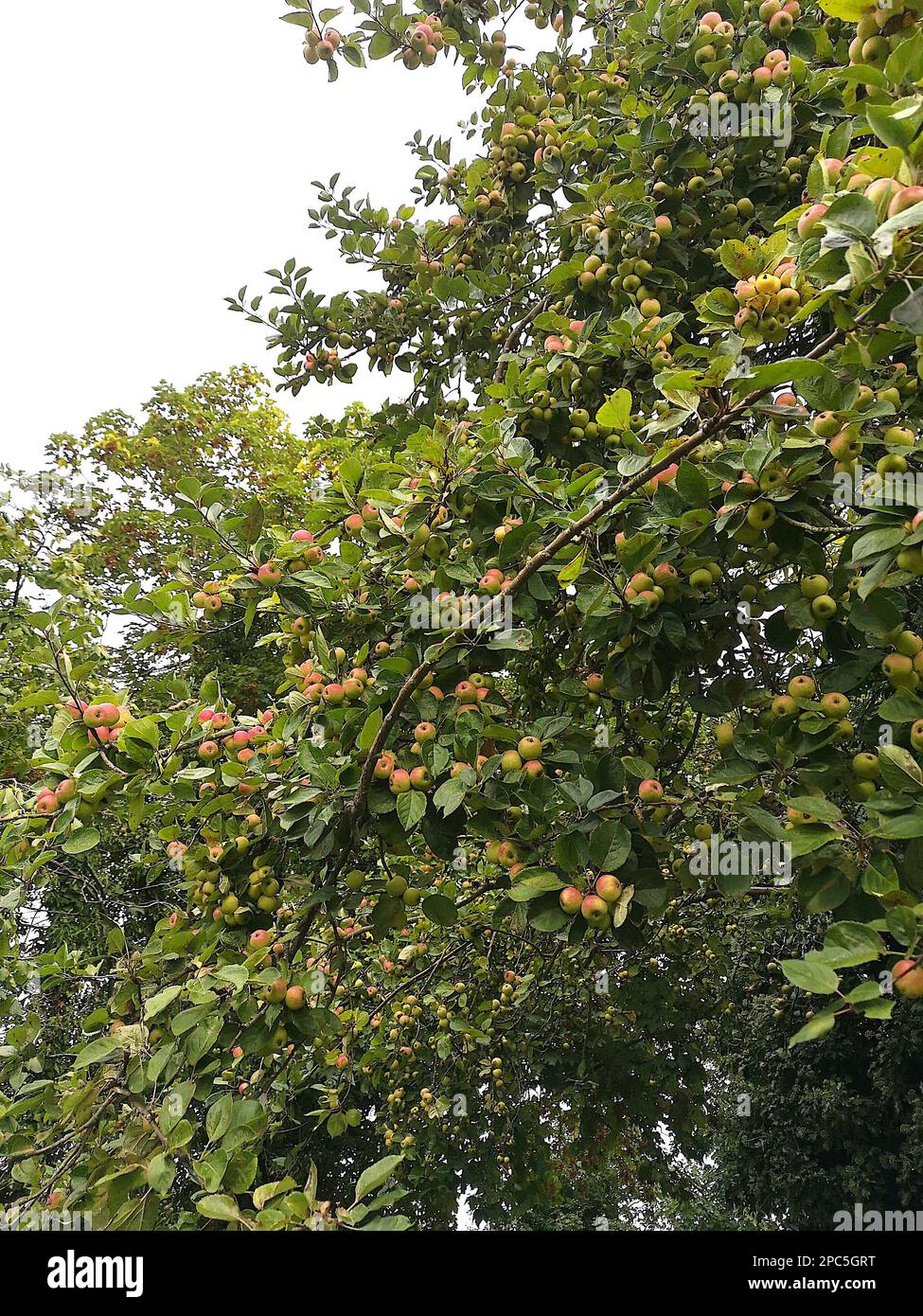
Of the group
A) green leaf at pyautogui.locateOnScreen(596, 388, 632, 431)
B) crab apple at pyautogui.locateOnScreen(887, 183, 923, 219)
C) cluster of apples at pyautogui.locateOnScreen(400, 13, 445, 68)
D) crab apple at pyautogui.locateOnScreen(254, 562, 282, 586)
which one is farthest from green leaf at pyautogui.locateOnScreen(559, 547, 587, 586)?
cluster of apples at pyautogui.locateOnScreen(400, 13, 445, 68)

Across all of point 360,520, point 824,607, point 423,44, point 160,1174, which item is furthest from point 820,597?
point 423,44

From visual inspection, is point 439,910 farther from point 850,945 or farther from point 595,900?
point 850,945

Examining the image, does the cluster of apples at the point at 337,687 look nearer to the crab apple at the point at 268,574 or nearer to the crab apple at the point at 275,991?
the crab apple at the point at 268,574

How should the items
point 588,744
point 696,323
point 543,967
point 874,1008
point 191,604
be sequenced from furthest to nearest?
point 543,967 → point 696,323 → point 191,604 → point 588,744 → point 874,1008

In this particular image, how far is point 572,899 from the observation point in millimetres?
1706

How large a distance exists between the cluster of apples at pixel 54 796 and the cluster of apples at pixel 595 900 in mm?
1167

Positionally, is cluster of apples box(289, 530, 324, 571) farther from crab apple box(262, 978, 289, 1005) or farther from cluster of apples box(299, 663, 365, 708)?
crab apple box(262, 978, 289, 1005)

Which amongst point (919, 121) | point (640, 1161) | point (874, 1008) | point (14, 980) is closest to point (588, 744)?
point (874, 1008)

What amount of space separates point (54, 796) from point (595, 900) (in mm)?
1319

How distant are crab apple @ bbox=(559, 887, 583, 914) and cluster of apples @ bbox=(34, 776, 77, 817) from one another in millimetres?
1163

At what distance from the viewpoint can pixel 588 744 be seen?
2.13 meters

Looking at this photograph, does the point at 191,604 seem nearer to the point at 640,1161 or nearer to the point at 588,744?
the point at 588,744
